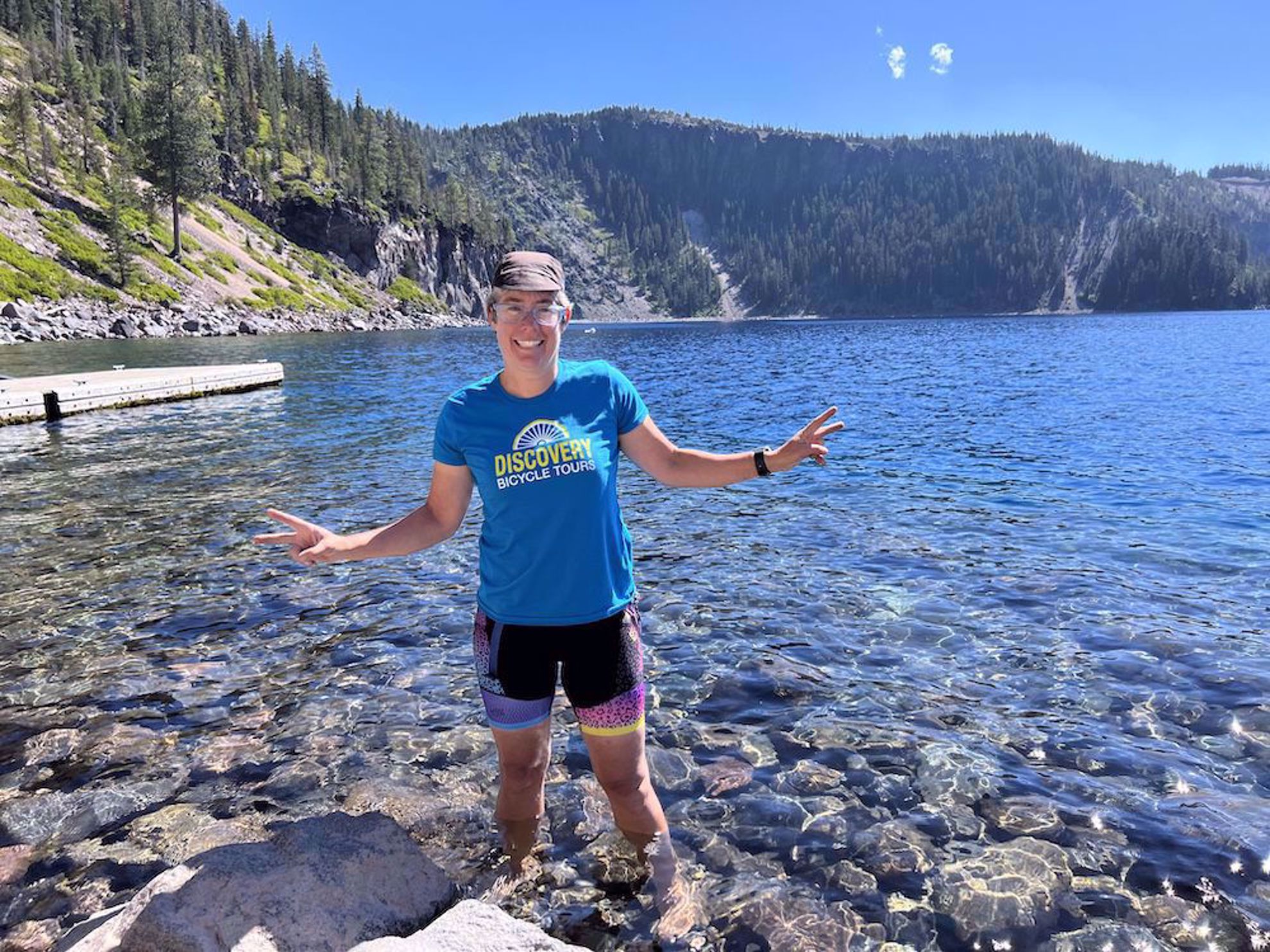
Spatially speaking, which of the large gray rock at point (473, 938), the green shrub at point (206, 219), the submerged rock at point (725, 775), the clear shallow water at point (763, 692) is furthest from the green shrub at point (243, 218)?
the large gray rock at point (473, 938)

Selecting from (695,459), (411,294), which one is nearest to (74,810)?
(695,459)

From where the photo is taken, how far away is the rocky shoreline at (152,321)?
7331 centimetres

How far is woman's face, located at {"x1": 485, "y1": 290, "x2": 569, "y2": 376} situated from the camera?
455cm

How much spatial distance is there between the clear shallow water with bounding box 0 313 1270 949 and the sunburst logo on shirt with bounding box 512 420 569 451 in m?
3.32

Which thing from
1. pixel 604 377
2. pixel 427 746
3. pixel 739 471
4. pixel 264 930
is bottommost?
pixel 427 746

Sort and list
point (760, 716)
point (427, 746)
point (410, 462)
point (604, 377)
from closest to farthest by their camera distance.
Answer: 1. point (604, 377)
2. point (427, 746)
3. point (760, 716)
4. point (410, 462)

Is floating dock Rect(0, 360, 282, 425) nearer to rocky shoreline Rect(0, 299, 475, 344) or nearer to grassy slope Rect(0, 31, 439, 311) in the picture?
rocky shoreline Rect(0, 299, 475, 344)

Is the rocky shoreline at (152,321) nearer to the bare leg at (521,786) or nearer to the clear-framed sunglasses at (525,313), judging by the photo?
the bare leg at (521,786)

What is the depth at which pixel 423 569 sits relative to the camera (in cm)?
1375

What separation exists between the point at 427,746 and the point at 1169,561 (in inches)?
499

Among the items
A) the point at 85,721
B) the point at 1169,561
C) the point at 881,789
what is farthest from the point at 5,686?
the point at 1169,561

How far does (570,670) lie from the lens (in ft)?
16.1

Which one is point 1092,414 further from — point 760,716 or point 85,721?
point 85,721

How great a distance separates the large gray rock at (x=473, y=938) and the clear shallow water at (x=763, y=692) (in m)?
1.25
